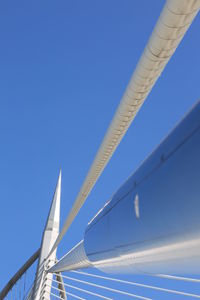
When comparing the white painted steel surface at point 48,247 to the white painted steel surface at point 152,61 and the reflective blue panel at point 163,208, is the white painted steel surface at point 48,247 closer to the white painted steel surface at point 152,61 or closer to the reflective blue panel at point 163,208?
the white painted steel surface at point 152,61

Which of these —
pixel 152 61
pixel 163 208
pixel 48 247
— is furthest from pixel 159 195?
pixel 48 247

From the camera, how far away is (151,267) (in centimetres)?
202

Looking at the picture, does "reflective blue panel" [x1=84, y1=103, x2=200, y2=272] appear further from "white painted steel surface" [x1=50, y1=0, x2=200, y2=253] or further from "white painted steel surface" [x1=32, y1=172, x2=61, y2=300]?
"white painted steel surface" [x1=32, y1=172, x2=61, y2=300]

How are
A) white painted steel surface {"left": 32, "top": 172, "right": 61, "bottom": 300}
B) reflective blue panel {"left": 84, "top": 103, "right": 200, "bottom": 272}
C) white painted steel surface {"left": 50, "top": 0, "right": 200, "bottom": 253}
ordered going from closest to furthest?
reflective blue panel {"left": 84, "top": 103, "right": 200, "bottom": 272}
white painted steel surface {"left": 50, "top": 0, "right": 200, "bottom": 253}
white painted steel surface {"left": 32, "top": 172, "right": 61, "bottom": 300}

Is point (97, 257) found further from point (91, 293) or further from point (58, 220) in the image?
point (58, 220)

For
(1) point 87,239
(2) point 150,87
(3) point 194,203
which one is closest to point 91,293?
(1) point 87,239

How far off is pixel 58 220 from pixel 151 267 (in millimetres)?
11060

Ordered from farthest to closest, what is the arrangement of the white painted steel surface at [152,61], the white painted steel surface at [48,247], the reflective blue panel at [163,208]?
the white painted steel surface at [48,247]
the white painted steel surface at [152,61]
the reflective blue panel at [163,208]

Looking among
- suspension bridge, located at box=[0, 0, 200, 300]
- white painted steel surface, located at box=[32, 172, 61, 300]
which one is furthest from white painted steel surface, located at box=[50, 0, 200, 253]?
white painted steel surface, located at box=[32, 172, 61, 300]

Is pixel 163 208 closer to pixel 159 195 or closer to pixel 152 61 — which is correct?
pixel 159 195

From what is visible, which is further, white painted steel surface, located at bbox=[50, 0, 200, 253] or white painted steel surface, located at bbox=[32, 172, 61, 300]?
white painted steel surface, located at bbox=[32, 172, 61, 300]

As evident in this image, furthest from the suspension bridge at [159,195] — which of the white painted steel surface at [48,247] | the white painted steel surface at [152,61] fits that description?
the white painted steel surface at [48,247]

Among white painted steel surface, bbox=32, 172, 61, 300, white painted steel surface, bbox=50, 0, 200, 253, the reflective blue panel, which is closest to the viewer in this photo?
the reflective blue panel

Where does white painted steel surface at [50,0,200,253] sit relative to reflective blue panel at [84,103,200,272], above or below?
above
